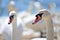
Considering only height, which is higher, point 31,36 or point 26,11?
point 26,11

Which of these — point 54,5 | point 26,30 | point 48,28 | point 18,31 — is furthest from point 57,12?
point 48,28

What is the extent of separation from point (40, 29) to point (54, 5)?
62 centimetres

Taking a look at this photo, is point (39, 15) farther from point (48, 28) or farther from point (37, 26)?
point (37, 26)

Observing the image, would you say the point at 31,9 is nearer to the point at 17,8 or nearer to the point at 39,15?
the point at 17,8

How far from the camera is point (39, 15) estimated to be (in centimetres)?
130

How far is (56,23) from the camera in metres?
2.72

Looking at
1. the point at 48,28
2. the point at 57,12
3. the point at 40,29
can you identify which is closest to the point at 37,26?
the point at 40,29

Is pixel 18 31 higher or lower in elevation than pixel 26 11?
lower

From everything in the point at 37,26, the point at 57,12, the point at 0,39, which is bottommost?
the point at 0,39

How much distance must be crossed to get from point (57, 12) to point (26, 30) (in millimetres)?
668

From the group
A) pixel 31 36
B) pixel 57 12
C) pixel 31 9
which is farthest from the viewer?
pixel 31 9

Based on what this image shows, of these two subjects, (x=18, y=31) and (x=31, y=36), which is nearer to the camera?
(x=18, y=31)

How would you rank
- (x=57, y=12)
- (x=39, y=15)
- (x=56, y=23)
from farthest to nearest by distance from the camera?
(x=57, y=12), (x=56, y=23), (x=39, y=15)

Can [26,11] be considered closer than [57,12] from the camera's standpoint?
No
